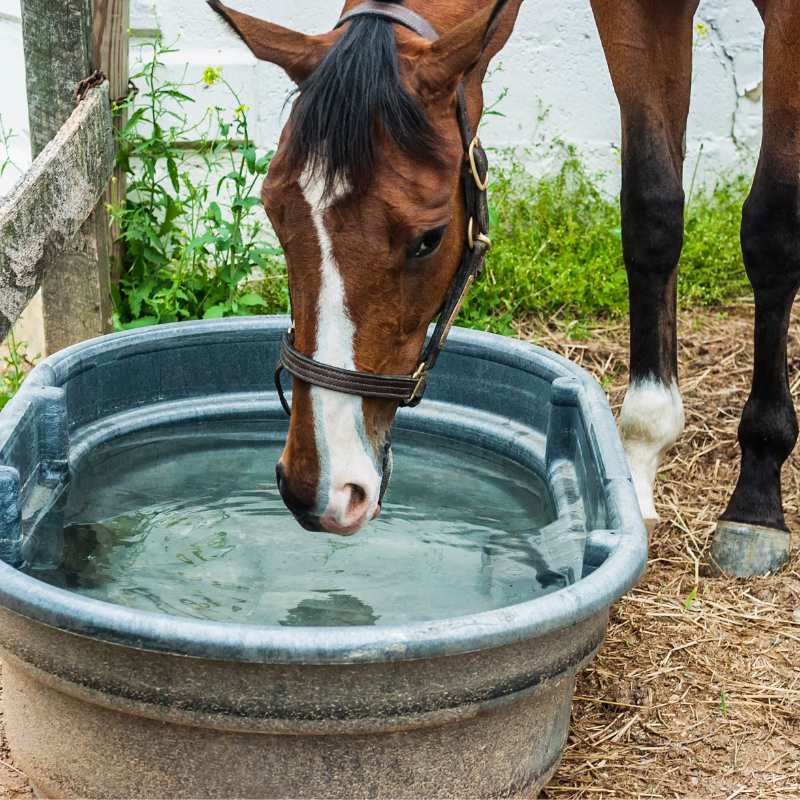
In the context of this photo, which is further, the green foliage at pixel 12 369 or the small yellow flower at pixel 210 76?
the small yellow flower at pixel 210 76

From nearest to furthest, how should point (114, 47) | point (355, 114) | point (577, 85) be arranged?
1. point (355, 114)
2. point (114, 47)
3. point (577, 85)

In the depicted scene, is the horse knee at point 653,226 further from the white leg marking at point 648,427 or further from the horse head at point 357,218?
the horse head at point 357,218

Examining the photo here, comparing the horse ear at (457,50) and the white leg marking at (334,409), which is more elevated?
the horse ear at (457,50)

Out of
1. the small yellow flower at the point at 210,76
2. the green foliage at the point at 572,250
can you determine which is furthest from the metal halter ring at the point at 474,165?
the small yellow flower at the point at 210,76

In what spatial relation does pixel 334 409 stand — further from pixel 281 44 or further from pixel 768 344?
pixel 768 344

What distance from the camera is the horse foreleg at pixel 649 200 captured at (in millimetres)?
2230

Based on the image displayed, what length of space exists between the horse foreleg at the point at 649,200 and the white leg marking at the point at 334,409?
3.43ft

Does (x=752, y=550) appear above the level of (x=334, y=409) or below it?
below

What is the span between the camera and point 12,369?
314cm

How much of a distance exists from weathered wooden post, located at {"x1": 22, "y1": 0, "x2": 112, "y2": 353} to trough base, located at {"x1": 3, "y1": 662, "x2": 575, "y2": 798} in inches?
67.7

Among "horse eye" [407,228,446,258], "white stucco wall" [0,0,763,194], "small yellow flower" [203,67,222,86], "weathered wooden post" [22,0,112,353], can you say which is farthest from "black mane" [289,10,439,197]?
"white stucco wall" [0,0,763,194]

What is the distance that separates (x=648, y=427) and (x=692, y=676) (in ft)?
1.96

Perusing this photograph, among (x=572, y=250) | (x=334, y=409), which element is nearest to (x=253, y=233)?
(x=572, y=250)

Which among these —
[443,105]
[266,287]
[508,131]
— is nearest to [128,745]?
[443,105]
